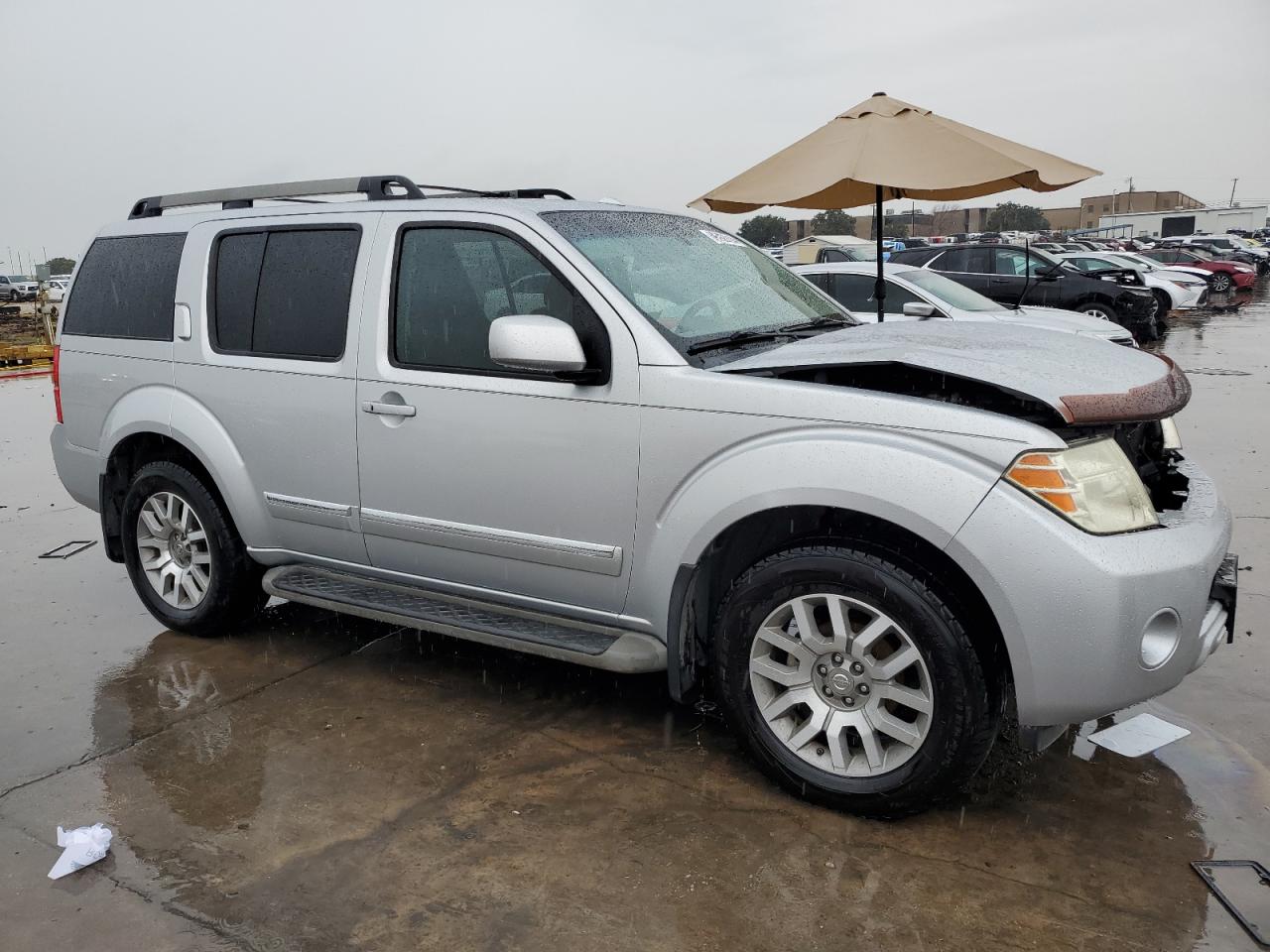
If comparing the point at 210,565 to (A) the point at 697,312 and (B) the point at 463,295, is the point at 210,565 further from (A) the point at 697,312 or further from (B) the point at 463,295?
(A) the point at 697,312

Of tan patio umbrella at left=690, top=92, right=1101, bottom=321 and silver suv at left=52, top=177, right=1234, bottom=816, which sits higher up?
tan patio umbrella at left=690, top=92, right=1101, bottom=321

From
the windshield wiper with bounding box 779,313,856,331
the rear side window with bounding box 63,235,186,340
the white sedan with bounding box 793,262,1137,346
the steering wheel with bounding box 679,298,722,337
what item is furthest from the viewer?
the white sedan with bounding box 793,262,1137,346

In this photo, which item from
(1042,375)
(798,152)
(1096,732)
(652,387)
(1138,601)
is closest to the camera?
(1138,601)

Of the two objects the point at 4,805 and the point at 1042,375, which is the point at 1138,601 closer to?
the point at 1042,375

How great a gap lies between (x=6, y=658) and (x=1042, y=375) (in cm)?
444

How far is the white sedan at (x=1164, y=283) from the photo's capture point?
71.3 feet

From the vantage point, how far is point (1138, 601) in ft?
9.16

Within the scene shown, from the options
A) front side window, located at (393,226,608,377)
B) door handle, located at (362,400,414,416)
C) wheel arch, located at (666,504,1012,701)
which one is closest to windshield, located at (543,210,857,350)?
front side window, located at (393,226,608,377)

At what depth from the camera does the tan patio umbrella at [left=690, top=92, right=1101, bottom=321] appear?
572 centimetres

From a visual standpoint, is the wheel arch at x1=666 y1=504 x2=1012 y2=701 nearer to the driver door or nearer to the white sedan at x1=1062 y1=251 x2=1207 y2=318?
the driver door

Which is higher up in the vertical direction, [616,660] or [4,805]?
[616,660]

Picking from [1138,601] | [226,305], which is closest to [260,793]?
[226,305]

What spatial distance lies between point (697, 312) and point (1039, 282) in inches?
487

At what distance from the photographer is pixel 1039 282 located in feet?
48.1
